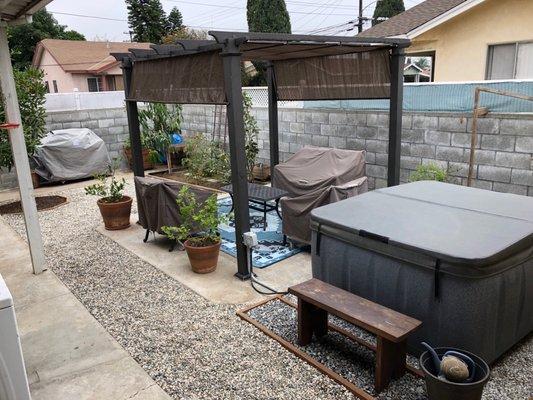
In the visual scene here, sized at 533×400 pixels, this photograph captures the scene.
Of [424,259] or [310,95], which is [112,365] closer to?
[424,259]

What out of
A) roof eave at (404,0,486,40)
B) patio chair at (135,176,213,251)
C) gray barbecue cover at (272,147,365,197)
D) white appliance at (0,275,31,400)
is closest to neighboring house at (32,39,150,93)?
roof eave at (404,0,486,40)

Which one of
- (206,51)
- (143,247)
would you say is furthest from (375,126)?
(143,247)

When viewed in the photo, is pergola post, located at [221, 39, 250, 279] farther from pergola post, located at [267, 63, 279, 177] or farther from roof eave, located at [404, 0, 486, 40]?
roof eave, located at [404, 0, 486, 40]

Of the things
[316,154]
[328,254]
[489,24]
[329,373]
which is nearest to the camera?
[329,373]

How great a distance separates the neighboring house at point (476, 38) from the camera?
713cm

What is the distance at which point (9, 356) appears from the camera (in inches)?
69.2

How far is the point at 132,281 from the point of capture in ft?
13.4

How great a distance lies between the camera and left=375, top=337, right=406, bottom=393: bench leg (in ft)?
7.88

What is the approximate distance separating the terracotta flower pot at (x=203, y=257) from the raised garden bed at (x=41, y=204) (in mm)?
3675

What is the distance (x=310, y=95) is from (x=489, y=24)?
385cm

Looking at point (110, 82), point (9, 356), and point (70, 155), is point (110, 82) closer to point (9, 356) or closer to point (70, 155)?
point (70, 155)

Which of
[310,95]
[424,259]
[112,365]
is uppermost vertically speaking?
[310,95]

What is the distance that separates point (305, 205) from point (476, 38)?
5.45 m

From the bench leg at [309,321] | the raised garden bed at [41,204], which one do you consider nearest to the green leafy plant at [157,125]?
the raised garden bed at [41,204]
